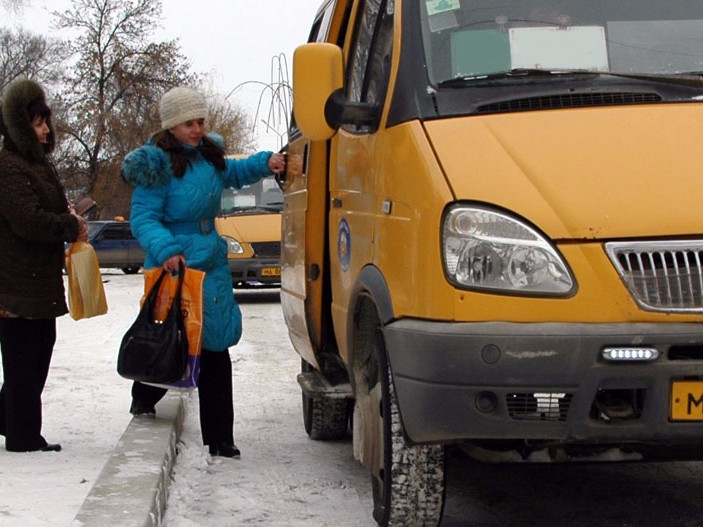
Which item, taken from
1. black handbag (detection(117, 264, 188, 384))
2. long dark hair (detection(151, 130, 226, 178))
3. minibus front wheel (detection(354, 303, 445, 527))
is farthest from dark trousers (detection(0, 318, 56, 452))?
minibus front wheel (detection(354, 303, 445, 527))

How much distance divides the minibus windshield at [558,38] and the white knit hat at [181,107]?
190 cm

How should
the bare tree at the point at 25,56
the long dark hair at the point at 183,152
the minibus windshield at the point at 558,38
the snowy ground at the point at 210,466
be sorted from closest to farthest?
the minibus windshield at the point at 558,38 < the snowy ground at the point at 210,466 < the long dark hair at the point at 183,152 < the bare tree at the point at 25,56

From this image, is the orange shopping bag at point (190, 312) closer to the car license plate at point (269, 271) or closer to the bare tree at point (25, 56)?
the car license plate at point (269, 271)

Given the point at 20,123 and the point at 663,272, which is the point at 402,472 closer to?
the point at 663,272

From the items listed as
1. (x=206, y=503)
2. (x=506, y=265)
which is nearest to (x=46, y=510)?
(x=206, y=503)

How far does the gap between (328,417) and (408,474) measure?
2581mm

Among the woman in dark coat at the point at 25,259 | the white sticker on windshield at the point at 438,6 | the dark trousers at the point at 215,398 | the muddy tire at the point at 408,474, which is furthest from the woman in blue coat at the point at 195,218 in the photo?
the muddy tire at the point at 408,474

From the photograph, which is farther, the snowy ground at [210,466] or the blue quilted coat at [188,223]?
the blue quilted coat at [188,223]

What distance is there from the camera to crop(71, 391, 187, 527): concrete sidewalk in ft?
14.5

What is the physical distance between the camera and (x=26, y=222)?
6.03 meters

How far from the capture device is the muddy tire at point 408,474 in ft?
14.3

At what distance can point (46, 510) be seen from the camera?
478 cm

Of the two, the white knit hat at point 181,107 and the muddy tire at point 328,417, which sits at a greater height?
the white knit hat at point 181,107

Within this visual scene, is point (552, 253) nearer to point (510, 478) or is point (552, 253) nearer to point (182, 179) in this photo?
point (510, 478)
